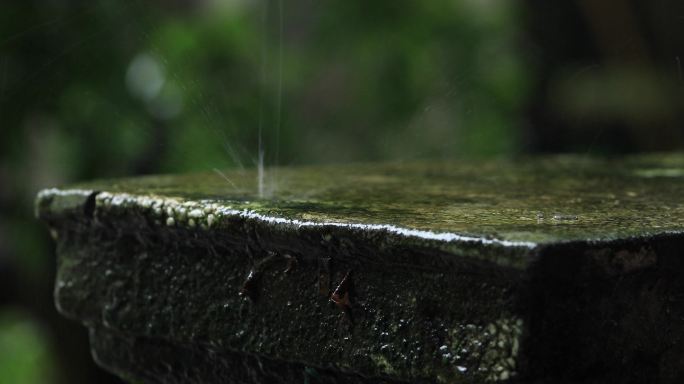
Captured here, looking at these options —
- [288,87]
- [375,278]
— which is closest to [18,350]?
[288,87]

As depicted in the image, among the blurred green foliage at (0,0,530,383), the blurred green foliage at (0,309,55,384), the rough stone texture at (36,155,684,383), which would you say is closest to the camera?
the rough stone texture at (36,155,684,383)

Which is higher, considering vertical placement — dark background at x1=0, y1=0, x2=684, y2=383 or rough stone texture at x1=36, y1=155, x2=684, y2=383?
dark background at x1=0, y1=0, x2=684, y2=383

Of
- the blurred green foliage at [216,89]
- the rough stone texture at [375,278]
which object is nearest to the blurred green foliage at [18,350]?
the blurred green foliage at [216,89]

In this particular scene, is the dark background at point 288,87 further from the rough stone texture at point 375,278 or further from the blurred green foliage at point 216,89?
the rough stone texture at point 375,278

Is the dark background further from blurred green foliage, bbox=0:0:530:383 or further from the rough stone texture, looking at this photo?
the rough stone texture

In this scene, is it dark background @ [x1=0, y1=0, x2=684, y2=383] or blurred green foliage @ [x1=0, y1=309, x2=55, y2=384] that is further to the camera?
blurred green foliage @ [x1=0, y1=309, x2=55, y2=384]

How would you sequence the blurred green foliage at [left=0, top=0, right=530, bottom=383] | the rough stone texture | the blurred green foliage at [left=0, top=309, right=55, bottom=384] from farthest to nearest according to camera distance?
the blurred green foliage at [left=0, top=309, right=55, bottom=384]
the blurred green foliage at [left=0, top=0, right=530, bottom=383]
the rough stone texture

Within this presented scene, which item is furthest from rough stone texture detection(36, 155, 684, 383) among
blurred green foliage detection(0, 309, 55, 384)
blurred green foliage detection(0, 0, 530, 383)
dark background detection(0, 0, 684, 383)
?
blurred green foliage detection(0, 309, 55, 384)
